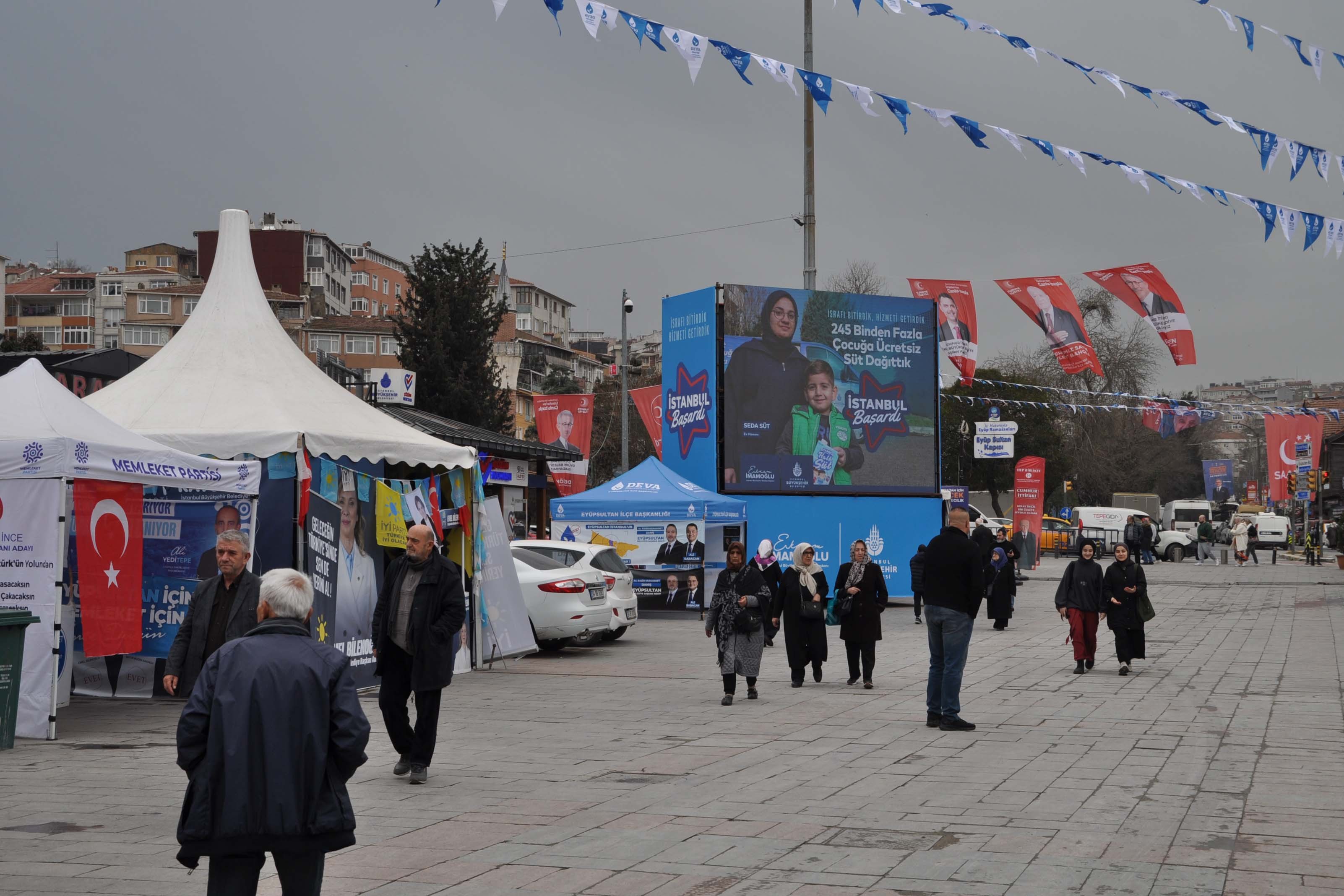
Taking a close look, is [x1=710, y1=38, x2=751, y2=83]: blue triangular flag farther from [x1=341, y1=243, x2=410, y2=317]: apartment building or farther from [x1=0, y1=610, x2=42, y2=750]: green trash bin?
[x1=341, y1=243, x2=410, y2=317]: apartment building

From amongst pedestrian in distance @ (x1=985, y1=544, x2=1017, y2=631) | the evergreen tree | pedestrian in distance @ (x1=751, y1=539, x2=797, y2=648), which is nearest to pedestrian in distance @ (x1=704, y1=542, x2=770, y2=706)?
pedestrian in distance @ (x1=751, y1=539, x2=797, y2=648)

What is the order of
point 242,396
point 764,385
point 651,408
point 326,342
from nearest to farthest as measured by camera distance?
point 242,396
point 764,385
point 651,408
point 326,342

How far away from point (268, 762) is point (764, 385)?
2328 centimetres

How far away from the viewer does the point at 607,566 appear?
64.4 ft

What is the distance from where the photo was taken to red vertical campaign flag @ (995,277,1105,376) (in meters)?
27.5

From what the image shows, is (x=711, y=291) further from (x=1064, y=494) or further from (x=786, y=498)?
(x=1064, y=494)

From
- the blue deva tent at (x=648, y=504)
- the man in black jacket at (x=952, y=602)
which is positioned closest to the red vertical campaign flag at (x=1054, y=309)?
the blue deva tent at (x=648, y=504)

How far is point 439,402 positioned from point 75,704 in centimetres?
3787

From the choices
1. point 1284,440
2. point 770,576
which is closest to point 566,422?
point 770,576

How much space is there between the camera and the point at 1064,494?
265 ft

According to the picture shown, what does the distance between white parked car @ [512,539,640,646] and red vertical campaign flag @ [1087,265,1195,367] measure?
11148 millimetres

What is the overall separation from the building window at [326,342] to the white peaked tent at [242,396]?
86.3 meters

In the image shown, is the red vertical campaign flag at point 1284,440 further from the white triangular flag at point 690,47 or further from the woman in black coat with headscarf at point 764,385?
the white triangular flag at point 690,47

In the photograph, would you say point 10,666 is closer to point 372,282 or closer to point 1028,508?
point 1028,508
